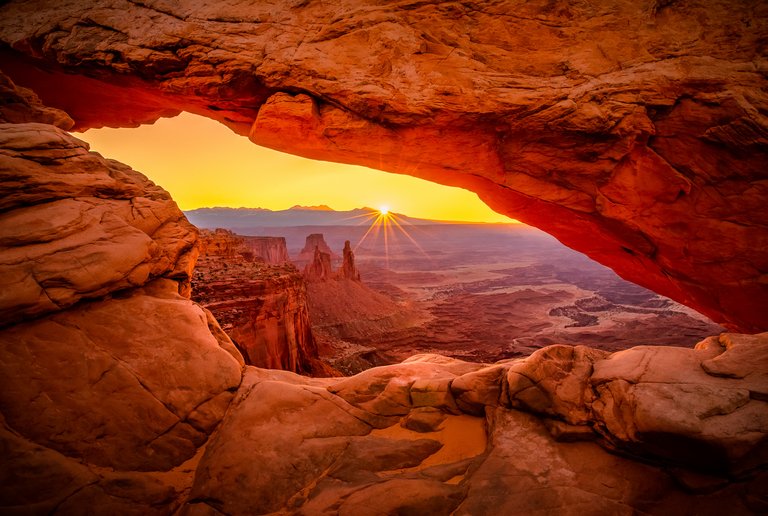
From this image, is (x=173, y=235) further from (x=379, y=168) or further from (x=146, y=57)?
(x=379, y=168)

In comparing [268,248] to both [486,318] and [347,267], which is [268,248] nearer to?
[347,267]

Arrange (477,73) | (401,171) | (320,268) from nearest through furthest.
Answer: (477,73) < (401,171) < (320,268)

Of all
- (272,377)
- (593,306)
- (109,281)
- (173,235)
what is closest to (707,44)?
(272,377)

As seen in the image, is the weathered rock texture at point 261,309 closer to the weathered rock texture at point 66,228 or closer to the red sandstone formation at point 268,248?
the weathered rock texture at point 66,228

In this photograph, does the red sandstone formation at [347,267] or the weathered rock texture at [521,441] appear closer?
the weathered rock texture at [521,441]

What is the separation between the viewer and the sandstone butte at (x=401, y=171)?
3881 mm

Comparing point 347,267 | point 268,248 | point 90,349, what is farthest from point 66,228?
point 268,248

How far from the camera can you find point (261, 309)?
17.8m

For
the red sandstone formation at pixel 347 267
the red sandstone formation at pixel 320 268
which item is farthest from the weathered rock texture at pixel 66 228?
the red sandstone formation at pixel 347 267

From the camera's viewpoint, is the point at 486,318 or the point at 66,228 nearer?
the point at 66,228

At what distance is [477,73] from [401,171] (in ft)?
10.1

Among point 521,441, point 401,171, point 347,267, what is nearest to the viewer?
point 521,441

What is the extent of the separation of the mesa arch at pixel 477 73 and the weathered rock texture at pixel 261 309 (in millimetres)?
10860

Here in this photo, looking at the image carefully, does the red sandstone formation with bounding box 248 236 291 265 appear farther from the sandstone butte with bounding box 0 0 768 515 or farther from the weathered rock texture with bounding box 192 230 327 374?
the sandstone butte with bounding box 0 0 768 515
